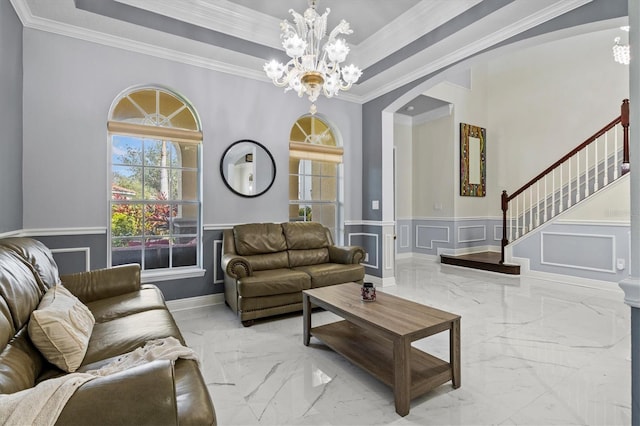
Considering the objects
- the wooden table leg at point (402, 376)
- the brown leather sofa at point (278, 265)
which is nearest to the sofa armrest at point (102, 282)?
the brown leather sofa at point (278, 265)

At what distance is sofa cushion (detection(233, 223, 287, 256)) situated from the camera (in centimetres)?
379

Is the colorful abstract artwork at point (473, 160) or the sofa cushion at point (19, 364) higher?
the colorful abstract artwork at point (473, 160)

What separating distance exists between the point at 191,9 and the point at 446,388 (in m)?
3.99

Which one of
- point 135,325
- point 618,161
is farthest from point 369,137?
point 135,325

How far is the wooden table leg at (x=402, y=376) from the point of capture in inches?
70.9

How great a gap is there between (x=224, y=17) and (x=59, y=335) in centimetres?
330

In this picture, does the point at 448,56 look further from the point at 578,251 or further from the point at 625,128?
the point at 578,251

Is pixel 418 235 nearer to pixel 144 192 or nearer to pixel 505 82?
pixel 505 82

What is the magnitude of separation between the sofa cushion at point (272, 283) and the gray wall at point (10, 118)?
6.31ft

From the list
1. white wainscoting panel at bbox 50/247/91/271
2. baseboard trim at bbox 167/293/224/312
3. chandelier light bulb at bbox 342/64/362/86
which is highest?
chandelier light bulb at bbox 342/64/362/86

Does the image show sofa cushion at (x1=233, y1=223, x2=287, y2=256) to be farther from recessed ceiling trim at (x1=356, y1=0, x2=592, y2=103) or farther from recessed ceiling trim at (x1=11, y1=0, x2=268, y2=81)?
recessed ceiling trim at (x1=356, y1=0, x2=592, y2=103)

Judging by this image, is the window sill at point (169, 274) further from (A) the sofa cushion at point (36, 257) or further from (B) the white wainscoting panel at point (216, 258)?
(A) the sofa cushion at point (36, 257)

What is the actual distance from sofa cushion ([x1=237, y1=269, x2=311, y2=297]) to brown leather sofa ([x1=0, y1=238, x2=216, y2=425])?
2.66 feet

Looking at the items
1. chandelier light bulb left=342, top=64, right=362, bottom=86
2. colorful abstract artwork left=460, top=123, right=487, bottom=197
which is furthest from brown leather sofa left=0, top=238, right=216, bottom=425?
colorful abstract artwork left=460, top=123, right=487, bottom=197
